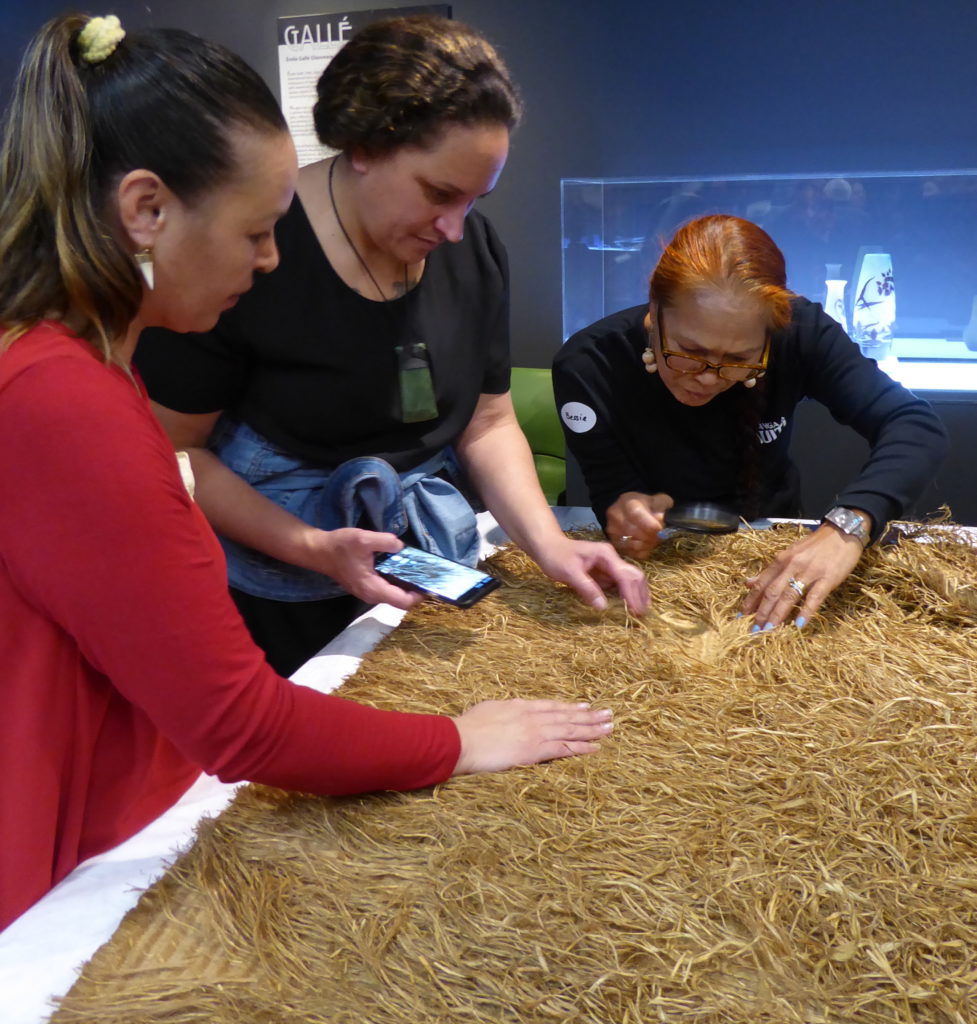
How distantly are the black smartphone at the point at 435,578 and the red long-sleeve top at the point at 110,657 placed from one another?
0.38 meters

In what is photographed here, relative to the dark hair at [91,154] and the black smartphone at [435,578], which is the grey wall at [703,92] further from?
the dark hair at [91,154]

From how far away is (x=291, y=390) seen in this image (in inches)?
55.4

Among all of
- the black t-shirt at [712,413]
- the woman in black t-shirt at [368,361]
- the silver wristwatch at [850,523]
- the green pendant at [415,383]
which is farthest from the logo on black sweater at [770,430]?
the green pendant at [415,383]

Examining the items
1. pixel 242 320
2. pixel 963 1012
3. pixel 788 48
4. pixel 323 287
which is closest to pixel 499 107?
pixel 323 287

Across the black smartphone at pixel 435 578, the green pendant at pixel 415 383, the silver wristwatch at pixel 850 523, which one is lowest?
the silver wristwatch at pixel 850 523

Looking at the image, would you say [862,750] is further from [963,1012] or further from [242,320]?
[242,320]

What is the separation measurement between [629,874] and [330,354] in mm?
854

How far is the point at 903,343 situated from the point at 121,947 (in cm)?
342

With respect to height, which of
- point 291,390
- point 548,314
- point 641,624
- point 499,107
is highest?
point 499,107

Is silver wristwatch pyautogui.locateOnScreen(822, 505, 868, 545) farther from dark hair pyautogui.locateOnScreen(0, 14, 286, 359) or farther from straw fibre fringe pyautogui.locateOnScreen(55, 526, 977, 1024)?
dark hair pyautogui.locateOnScreen(0, 14, 286, 359)

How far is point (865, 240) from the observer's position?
3.47m

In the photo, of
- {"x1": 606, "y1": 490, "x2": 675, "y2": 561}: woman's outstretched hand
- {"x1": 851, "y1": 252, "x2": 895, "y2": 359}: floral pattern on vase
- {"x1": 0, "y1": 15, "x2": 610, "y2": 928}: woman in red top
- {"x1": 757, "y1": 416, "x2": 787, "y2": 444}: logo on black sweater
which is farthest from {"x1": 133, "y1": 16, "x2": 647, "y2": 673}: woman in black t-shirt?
{"x1": 851, "y1": 252, "x2": 895, "y2": 359}: floral pattern on vase

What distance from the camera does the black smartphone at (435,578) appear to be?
1362 mm

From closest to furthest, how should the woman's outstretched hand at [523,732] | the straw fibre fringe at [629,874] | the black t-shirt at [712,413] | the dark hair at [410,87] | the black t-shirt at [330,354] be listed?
the straw fibre fringe at [629,874], the woman's outstretched hand at [523,732], the dark hair at [410,87], the black t-shirt at [330,354], the black t-shirt at [712,413]
